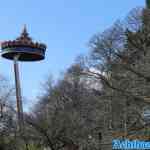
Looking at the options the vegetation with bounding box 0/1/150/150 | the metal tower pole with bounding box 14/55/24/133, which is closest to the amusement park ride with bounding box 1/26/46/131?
the metal tower pole with bounding box 14/55/24/133

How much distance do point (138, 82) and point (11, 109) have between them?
63.0 feet

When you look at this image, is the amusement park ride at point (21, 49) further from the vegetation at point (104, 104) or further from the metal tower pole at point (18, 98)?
the vegetation at point (104, 104)

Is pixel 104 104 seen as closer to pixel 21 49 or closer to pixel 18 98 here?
pixel 18 98

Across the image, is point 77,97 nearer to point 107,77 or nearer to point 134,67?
point 107,77

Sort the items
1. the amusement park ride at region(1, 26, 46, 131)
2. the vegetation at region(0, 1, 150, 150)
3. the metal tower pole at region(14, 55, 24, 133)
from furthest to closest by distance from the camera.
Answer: the amusement park ride at region(1, 26, 46, 131)
the metal tower pole at region(14, 55, 24, 133)
the vegetation at region(0, 1, 150, 150)

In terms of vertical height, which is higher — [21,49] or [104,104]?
[21,49]

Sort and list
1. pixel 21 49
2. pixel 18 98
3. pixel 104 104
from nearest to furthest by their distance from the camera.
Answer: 1. pixel 104 104
2. pixel 18 98
3. pixel 21 49

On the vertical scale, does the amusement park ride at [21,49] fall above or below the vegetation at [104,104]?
above

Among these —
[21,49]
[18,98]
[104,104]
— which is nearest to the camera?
[104,104]

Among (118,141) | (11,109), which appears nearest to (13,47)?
(11,109)

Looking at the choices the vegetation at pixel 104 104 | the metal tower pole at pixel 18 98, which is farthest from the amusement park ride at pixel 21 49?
the vegetation at pixel 104 104

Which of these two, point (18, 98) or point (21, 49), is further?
point (21, 49)

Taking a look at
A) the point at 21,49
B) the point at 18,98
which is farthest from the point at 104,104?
the point at 21,49

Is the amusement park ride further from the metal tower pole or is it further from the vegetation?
the vegetation
